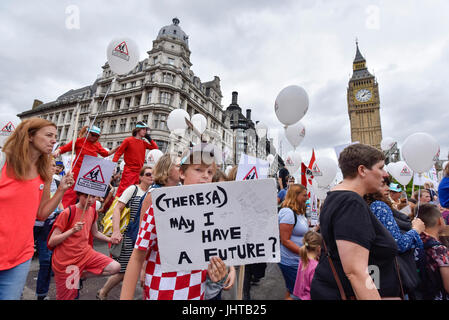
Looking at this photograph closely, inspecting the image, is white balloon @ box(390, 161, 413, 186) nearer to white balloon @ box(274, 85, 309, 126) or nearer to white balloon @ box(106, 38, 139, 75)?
white balloon @ box(274, 85, 309, 126)

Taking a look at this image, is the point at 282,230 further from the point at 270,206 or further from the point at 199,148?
the point at 199,148

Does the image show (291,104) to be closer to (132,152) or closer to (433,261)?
(433,261)

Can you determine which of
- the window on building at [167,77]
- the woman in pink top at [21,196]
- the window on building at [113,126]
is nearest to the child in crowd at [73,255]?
the woman in pink top at [21,196]

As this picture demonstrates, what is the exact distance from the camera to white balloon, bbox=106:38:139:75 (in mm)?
3635

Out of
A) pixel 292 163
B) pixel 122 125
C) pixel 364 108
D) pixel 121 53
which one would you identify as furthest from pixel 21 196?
pixel 364 108

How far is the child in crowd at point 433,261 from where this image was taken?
209 centimetres

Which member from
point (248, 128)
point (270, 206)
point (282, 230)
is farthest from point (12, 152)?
point (248, 128)

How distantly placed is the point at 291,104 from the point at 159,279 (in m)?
4.00

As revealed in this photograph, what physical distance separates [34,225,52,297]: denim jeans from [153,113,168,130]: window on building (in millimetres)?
27203

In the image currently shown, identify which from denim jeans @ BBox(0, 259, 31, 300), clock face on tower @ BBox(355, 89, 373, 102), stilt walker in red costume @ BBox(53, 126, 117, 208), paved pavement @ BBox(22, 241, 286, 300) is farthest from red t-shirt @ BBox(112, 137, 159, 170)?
clock face on tower @ BBox(355, 89, 373, 102)

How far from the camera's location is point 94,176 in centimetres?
282

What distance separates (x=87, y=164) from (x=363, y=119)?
77.3m

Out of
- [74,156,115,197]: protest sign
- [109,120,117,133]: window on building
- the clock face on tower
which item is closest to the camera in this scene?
[74,156,115,197]: protest sign

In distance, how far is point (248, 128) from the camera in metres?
48.6
